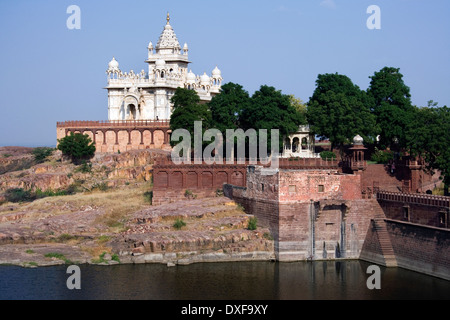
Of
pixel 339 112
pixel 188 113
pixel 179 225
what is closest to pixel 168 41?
pixel 188 113

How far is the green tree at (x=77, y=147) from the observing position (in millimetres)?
78125

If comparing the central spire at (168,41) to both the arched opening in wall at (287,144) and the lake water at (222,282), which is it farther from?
the lake water at (222,282)

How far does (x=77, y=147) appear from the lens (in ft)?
256

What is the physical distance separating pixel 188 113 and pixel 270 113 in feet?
24.1

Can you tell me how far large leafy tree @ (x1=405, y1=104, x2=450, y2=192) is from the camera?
186ft

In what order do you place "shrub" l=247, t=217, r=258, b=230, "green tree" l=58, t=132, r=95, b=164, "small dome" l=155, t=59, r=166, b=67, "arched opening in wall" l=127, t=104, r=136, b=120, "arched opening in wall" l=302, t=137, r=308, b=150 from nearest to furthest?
"shrub" l=247, t=217, r=258, b=230 < "arched opening in wall" l=302, t=137, r=308, b=150 < "green tree" l=58, t=132, r=95, b=164 < "small dome" l=155, t=59, r=166, b=67 < "arched opening in wall" l=127, t=104, r=136, b=120

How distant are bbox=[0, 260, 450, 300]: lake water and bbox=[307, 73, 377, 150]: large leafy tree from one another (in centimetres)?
2186

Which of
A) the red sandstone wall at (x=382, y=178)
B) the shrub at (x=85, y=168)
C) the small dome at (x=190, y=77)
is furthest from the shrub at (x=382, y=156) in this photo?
the small dome at (x=190, y=77)

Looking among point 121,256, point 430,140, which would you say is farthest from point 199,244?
point 430,140

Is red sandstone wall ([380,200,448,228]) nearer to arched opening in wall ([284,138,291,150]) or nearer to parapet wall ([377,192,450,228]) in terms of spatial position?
parapet wall ([377,192,450,228])

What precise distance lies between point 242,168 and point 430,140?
1554 centimetres

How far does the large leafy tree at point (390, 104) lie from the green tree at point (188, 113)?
16.3 m

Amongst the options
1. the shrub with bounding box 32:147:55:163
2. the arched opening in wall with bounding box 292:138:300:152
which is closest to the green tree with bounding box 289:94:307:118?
the arched opening in wall with bounding box 292:138:300:152
